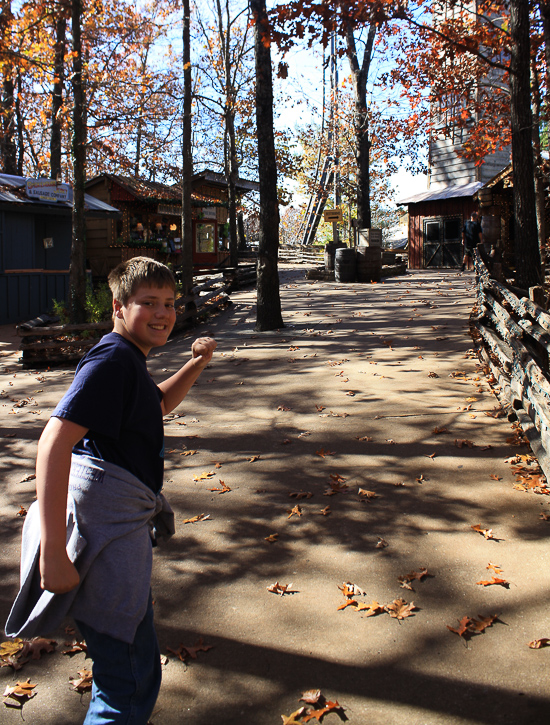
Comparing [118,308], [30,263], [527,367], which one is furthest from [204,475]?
[30,263]

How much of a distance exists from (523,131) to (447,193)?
18058mm

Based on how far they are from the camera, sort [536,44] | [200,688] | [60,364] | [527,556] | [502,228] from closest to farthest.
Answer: [200,688], [527,556], [60,364], [536,44], [502,228]

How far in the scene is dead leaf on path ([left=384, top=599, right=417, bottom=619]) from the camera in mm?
3557

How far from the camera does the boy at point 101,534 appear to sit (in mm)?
1978

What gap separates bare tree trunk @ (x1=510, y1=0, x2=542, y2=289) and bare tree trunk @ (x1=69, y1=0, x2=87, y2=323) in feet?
30.2

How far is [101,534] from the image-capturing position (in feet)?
6.70

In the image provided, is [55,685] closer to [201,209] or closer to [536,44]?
[536,44]

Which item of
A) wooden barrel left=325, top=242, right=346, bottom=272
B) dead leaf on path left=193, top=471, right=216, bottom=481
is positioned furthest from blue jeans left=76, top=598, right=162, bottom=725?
wooden barrel left=325, top=242, right=346, bottom=272

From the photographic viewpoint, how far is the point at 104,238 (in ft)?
98.9

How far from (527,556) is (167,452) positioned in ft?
12.2

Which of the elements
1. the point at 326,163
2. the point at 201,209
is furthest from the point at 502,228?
the point at 326,163

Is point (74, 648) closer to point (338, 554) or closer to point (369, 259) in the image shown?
point (338, 554)

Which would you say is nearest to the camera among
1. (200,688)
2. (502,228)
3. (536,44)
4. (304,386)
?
(200,688)

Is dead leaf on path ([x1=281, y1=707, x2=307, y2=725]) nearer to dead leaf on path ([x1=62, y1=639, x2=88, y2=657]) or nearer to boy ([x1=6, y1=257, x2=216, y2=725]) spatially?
boy ([x1=6, y1=257, x2=216, y2=725])
